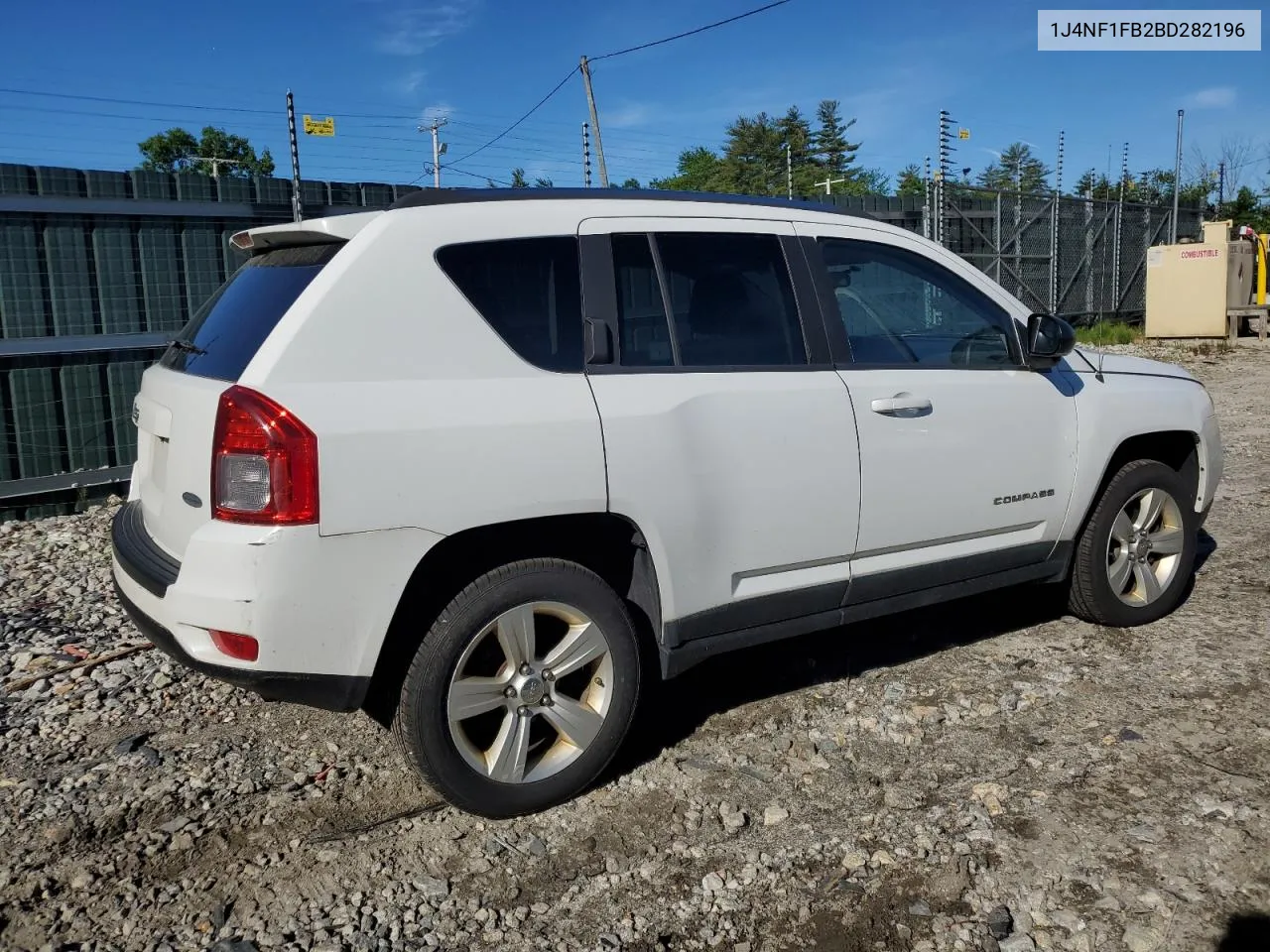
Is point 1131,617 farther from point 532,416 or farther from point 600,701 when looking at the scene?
point 532,416

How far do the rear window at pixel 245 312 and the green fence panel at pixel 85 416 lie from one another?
4.56 meters

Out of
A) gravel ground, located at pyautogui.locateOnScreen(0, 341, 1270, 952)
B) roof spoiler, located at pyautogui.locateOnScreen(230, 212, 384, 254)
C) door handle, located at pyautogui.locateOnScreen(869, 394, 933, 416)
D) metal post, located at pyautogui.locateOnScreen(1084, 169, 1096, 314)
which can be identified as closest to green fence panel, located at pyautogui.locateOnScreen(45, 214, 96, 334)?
gravel ground, located at pyautogui.locateOnScreen(0, 341, 1270, 952)

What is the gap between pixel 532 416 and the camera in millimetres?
3043

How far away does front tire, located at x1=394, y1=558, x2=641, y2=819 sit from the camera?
2994 mm

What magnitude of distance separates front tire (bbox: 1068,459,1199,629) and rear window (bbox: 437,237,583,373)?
2.64 meters

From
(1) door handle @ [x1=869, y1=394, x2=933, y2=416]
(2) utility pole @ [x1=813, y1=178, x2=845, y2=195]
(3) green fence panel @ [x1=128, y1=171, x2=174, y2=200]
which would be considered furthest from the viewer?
(2) utility pole @ [x1=813, y1=178, x2=845, y2=195]

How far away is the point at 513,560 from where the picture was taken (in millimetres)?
3129

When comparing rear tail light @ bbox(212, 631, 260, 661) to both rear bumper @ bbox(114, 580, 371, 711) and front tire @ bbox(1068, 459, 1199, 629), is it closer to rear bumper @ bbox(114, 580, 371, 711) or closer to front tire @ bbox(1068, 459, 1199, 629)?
rear bumper @ bbox(114, 580, 371, 711)

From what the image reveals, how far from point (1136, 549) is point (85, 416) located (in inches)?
269

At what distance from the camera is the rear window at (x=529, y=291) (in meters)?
3.11

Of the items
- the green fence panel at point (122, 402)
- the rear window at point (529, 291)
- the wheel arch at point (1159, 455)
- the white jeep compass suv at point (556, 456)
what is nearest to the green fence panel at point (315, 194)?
the green fence panel at point (122, 402)

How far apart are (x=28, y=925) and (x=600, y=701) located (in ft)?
5.42

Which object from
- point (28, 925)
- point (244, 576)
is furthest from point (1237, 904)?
point (28, 925)

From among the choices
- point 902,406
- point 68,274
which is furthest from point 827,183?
point 902,406
